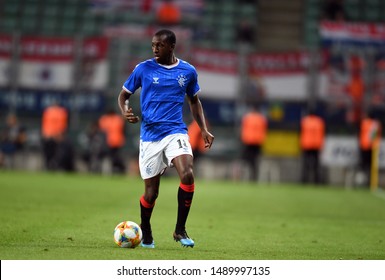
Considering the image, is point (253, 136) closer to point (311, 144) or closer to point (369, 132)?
point (311, 144)

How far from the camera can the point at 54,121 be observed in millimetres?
27328

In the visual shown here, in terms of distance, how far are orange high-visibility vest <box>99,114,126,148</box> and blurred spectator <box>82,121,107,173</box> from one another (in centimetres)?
17

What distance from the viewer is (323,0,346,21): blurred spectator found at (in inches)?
1289

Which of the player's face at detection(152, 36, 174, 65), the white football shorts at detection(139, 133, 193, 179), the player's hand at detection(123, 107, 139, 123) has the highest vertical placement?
the player's face at detection(152, 36, 174, 65)

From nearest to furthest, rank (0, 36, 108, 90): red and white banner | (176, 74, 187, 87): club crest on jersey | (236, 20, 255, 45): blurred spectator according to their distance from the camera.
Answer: (176, 74, 187, 87): club crest on jersey, (0, 36, 108, 90): red and white banner, (236, 20, 255, 45): blurred spectator

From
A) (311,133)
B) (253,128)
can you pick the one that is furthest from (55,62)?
(311,133)

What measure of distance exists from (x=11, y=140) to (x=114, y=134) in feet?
9.45

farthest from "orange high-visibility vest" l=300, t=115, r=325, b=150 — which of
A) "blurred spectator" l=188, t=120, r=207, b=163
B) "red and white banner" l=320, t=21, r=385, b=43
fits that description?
"red and white banner" l=320, t=21, r=385, b=43

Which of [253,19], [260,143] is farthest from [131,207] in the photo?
[253,19]

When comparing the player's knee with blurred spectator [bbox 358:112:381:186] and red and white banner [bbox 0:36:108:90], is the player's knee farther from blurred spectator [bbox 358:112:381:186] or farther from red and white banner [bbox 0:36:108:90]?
red and white banner [bbox 0:36:108:90]

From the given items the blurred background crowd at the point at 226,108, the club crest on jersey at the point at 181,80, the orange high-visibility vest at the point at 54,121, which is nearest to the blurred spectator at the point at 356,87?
the blurred background crowd at the point at 226,108

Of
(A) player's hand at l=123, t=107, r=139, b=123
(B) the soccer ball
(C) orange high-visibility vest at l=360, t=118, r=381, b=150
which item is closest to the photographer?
(A) player's hand at l=123, t=107, r=139, b=123

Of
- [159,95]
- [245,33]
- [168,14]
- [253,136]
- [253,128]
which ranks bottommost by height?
[253,136]
